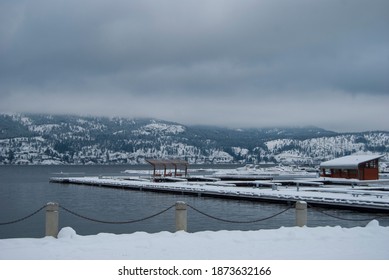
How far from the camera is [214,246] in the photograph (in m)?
12.3

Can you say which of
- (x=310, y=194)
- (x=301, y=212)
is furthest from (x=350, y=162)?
(x=301, y=212)

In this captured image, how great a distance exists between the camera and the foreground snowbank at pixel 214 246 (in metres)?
11.1

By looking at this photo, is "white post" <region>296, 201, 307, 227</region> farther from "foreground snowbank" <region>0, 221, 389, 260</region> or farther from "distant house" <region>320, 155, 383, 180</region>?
"distant house" <region>320, 155, 383, 180</region>

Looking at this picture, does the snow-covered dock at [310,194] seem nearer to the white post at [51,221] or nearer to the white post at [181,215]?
the white post at [181,215]

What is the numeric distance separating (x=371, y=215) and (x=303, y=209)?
1807 cm

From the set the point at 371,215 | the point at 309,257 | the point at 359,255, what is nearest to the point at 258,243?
the point at 309,257

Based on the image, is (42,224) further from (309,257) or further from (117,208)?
(309,257)

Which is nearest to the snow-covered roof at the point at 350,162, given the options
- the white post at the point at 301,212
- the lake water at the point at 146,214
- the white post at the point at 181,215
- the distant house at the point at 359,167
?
the distant house at the point at 359,167

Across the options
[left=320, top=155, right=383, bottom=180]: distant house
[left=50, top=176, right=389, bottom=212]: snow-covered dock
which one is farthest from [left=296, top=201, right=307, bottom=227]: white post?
[left=320, top=155, right=383, bottom=180]: distant house

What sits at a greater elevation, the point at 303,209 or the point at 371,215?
the point at 303,209

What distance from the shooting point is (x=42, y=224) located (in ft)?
93.5

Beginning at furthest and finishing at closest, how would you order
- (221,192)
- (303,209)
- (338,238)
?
1. (221,192)
2. (303,209)
3. (338,238)
